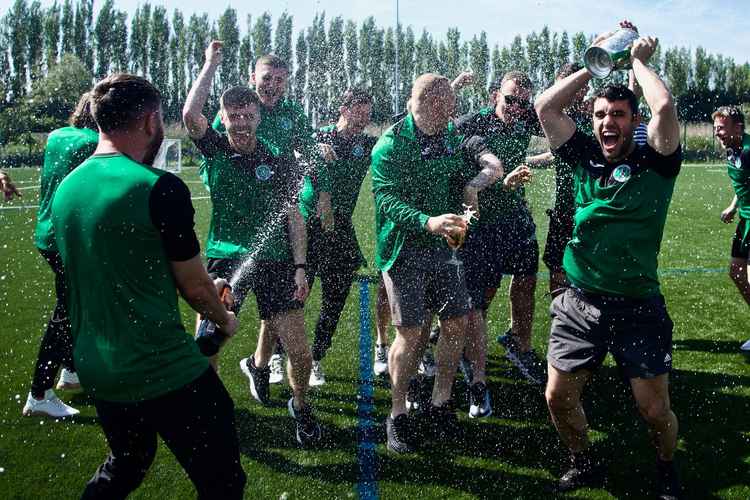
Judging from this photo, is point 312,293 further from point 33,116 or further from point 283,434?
point 33,116

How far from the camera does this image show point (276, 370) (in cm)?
495

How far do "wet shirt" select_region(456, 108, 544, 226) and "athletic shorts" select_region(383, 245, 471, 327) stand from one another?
1.05 metres

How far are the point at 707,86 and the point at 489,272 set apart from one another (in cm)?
5157

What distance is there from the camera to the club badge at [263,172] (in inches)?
146

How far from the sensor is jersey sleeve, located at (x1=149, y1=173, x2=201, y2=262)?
202 cm

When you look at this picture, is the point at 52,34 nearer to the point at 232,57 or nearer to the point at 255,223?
the point at 232,57

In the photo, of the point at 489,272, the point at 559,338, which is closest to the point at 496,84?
the point at 489,272

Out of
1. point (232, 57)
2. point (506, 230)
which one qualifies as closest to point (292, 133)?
point (506, 230)

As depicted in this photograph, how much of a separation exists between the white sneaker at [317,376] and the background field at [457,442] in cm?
8

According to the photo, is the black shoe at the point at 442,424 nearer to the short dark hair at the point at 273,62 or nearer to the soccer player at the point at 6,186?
the short dark hair at the point at 273,62

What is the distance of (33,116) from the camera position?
3719 centimetres

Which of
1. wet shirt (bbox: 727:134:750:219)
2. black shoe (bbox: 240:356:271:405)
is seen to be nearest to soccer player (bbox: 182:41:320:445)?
black shoe (bbox: 240:356:271:405)

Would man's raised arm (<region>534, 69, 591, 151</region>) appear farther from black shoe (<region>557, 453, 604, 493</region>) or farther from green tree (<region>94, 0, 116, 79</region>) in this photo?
green tree (<region>94, 0, 116, 79</region>)

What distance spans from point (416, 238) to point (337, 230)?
137 centimetres
